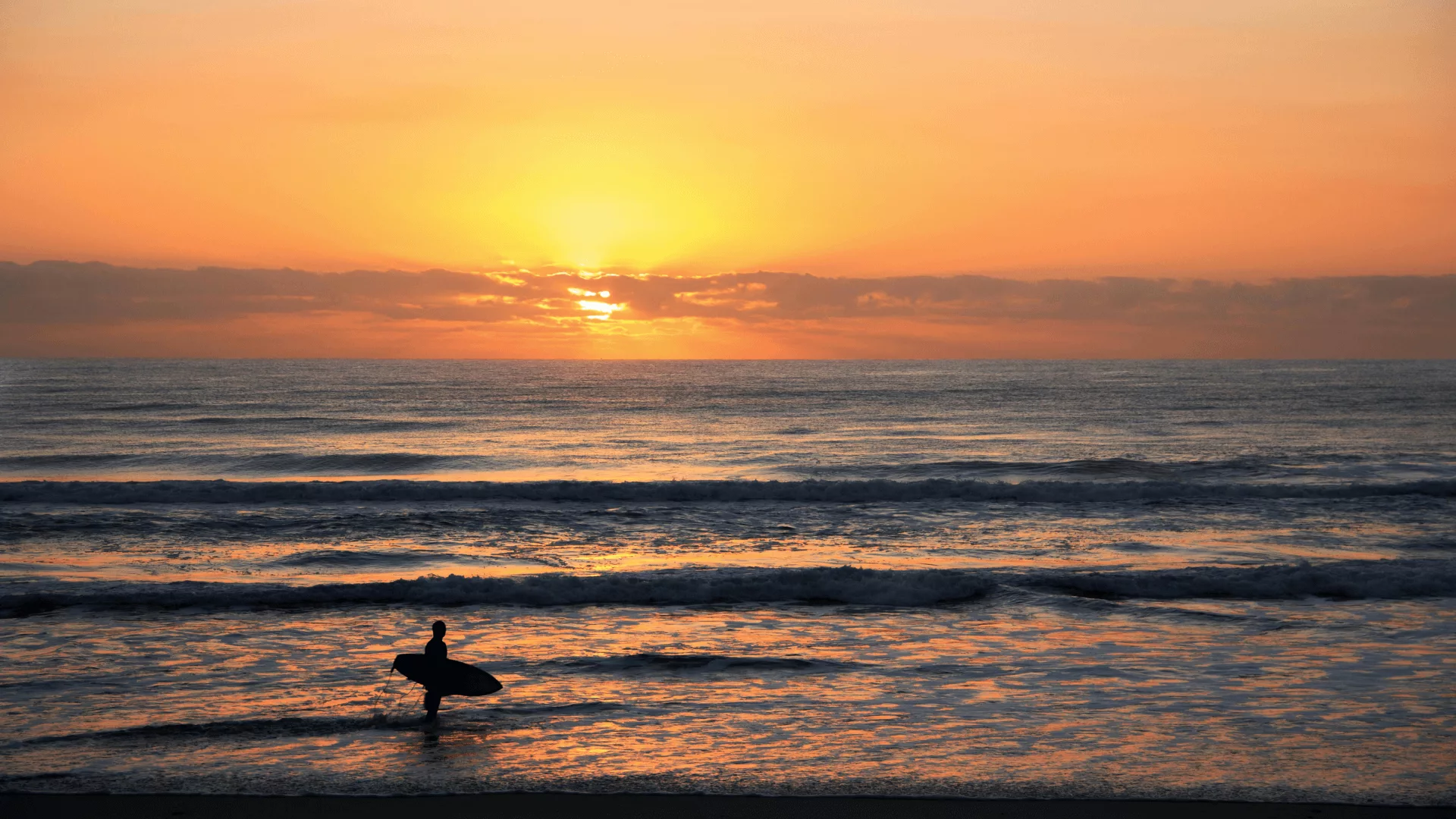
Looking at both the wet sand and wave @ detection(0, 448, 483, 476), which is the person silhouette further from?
wave @ detection(0, 448, 483, 476)

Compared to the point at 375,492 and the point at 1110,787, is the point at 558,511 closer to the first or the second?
the point at 375,492

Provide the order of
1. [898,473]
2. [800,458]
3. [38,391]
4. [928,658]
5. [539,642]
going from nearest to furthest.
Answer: [928,658]
[539,642]
[898,473]
[800,458]
[38,391]

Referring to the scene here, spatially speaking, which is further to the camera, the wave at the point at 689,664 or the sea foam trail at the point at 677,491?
the sea foam trail at the point at 677,491

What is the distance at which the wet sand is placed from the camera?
728 cm

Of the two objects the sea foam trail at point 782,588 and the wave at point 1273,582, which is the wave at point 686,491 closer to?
the wave at point 1273,582

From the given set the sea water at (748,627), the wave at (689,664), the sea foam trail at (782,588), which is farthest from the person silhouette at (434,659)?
the sea foam trail at (782,588)

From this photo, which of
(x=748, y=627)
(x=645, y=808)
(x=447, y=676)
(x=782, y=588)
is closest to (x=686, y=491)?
(x=782, y=588)

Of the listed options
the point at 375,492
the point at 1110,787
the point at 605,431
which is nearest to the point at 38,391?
the point at 605,431

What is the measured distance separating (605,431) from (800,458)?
15525 mm

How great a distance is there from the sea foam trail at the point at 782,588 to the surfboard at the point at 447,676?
17.6 ft

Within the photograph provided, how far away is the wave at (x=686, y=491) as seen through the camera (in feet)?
86.1

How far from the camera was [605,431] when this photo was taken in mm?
50281

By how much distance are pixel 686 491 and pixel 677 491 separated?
238 mm

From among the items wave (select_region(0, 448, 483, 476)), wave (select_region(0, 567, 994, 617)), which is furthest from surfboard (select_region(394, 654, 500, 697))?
wave (select_region(0, 448, 483, 476))
